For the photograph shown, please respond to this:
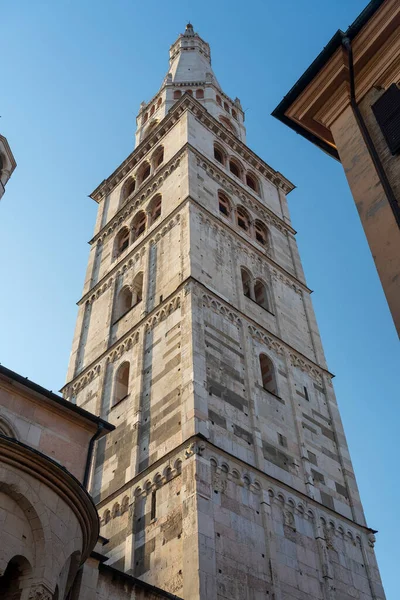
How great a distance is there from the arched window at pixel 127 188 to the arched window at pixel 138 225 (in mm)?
3087

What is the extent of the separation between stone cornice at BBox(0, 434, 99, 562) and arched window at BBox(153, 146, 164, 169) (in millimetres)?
21240

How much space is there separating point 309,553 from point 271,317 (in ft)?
28.1

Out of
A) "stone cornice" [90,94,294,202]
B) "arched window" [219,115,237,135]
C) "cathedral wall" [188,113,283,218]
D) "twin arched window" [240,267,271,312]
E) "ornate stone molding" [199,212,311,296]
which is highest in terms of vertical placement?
"arched window" [219,115,237,135]

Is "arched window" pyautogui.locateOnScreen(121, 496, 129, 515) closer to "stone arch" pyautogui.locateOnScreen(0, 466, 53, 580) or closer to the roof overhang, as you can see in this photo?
"stone arch" pyautogui.locateOnScreen(0, 466, 53, 580)

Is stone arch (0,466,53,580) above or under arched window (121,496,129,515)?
under

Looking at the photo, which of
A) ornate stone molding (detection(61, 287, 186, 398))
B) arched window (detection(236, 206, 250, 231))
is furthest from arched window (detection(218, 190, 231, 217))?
ornate stone molding (detection(61, 287, 186, 398))

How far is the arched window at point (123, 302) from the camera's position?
78.5 ft

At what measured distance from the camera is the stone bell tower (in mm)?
15188

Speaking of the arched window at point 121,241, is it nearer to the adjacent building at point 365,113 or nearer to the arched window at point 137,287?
the arched window at point 137,287

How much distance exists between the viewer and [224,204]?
88.7 ft

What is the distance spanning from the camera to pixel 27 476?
10094mm

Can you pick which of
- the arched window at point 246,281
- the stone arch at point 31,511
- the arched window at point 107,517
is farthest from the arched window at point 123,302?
the stone arch at point 31,511

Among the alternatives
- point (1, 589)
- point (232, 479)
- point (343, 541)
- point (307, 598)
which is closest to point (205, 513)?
point (232, 479)

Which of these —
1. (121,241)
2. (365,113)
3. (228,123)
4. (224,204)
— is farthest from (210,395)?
(228,123)
